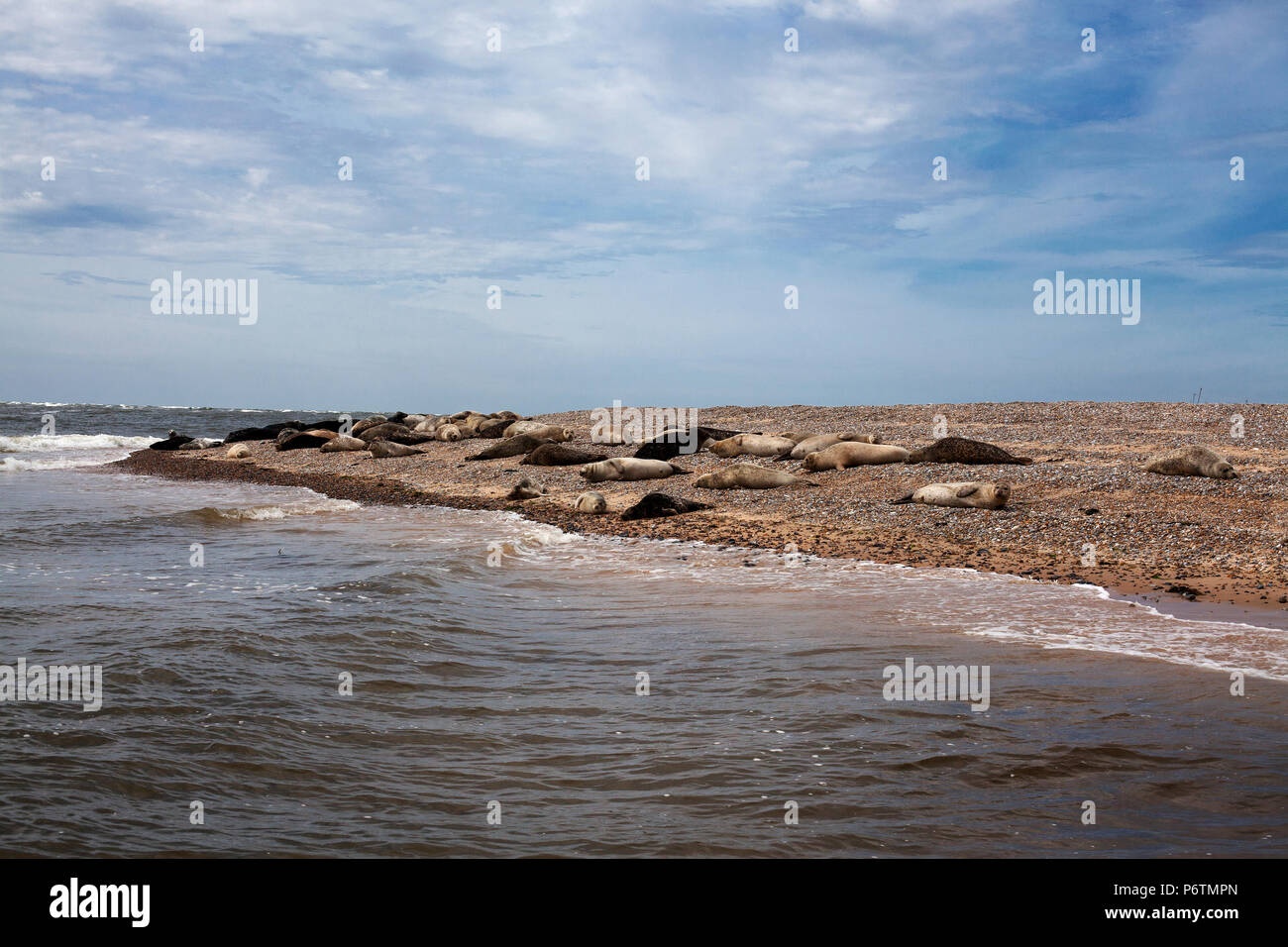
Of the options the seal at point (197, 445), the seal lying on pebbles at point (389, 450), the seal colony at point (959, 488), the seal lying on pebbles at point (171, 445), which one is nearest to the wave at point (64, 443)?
the seal lying on pebbles at point (171, 445)

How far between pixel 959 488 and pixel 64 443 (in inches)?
1681

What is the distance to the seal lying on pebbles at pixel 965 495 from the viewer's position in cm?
1407

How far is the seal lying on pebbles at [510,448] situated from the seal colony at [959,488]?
0.19ft

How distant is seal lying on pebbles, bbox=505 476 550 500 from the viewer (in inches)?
755

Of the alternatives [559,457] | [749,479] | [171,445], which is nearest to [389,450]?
[559,457]

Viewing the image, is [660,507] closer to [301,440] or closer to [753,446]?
[753,446]

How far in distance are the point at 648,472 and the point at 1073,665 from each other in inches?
523

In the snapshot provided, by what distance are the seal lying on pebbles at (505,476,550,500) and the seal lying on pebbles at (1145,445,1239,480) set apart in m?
11.9

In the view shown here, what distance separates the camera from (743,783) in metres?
4.52

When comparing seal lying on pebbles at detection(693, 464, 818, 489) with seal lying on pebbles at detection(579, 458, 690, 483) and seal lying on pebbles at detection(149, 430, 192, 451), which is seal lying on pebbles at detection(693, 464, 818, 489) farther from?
seal lying on pebbles at detection(149, 430, 192, 451)

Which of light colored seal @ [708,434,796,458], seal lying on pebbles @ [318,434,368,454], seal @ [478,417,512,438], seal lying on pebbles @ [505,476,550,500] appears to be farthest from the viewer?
seal @ [478,417,512,438]

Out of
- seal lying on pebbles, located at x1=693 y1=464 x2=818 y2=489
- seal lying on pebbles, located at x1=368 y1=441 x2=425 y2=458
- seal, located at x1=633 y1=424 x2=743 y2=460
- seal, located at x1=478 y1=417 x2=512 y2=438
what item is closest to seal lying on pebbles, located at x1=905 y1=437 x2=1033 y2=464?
seal lying on pebbles, located at x1=693 y1=464 x2=818 y2=489

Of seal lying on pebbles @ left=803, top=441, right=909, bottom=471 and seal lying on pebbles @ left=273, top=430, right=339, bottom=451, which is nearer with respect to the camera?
seal lying on pebbles @ left=803, top=441, right=909, bottom=471
